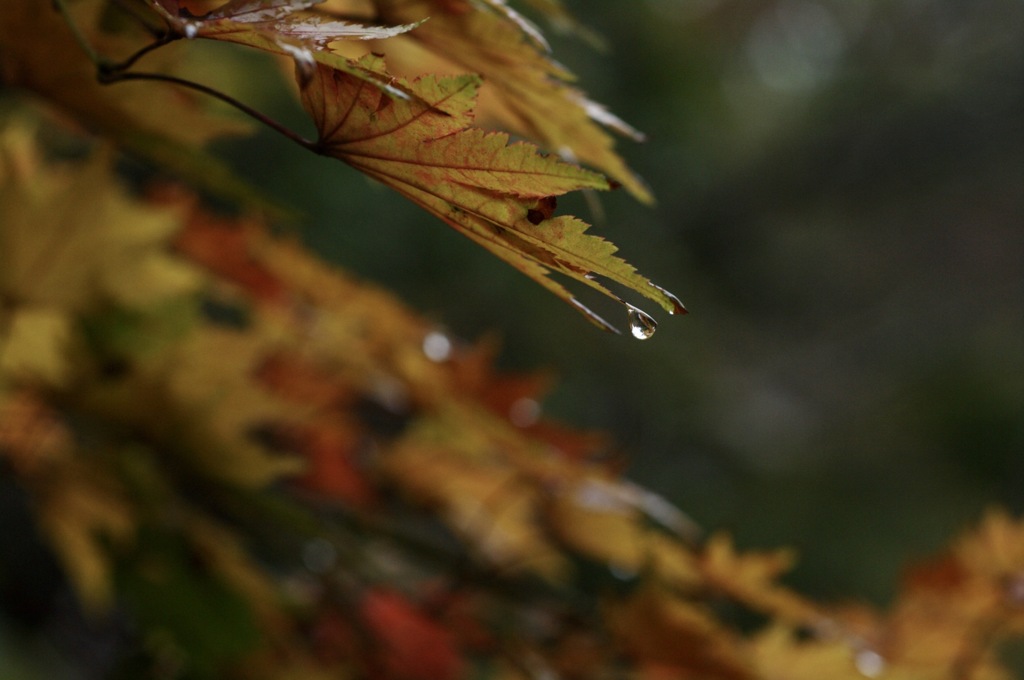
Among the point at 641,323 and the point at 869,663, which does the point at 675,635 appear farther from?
the point at 641,323

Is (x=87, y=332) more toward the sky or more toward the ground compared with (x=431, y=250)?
more toward the ground

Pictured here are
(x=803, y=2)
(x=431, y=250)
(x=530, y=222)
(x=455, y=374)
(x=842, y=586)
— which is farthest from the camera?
(x=803, y=2)

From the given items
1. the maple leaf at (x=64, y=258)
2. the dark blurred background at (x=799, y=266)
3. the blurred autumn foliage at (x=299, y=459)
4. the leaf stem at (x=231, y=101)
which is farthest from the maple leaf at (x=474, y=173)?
the dark blurred background at (x=799, y=266)

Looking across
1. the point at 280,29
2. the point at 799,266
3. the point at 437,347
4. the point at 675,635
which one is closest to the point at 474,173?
the point at 280,29

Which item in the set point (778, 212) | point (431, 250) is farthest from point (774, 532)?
point (778, 212)

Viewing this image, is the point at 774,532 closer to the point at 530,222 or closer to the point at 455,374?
the point at 455,374
